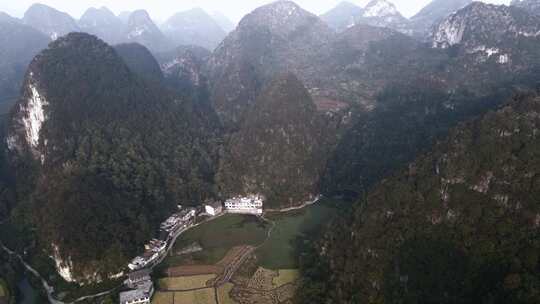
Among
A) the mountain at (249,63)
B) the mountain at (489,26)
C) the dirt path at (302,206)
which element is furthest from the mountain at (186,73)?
the mountain at (489,26)

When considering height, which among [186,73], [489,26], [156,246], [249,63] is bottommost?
[156,246]

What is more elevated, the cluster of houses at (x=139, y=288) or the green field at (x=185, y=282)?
the cluster of houses at (x=139, y=288)

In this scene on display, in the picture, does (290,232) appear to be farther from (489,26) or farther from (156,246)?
(489,26)

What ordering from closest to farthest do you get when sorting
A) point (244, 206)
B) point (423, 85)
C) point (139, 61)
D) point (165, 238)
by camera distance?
point (165, 238), point (244, 206), point (423, 85), point (139, 61)

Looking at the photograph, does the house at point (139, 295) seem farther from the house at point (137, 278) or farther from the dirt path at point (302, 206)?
the dirt path at point (302, 206)

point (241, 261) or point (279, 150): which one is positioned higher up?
point (279, 150)

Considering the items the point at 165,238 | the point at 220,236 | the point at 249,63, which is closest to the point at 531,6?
the point at 249,63

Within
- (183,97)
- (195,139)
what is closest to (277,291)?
(195,139)

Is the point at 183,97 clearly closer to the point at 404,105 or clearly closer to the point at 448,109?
the point at 404,105
